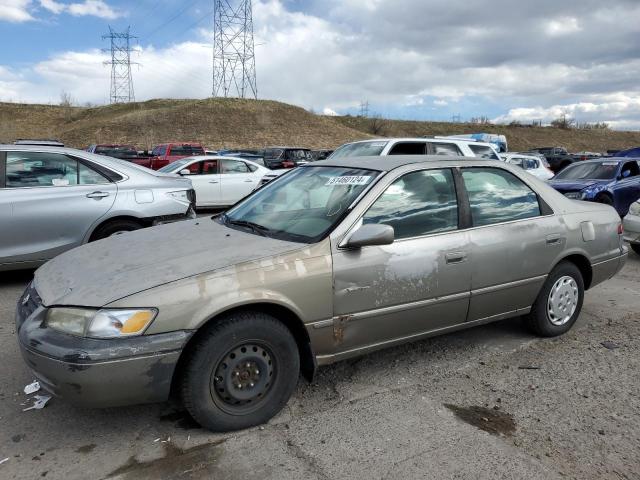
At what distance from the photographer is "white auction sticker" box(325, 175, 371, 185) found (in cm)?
365

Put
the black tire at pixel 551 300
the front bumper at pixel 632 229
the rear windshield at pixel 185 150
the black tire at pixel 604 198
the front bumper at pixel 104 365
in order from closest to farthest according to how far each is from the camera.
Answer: the front bumper at pixel 104 365 → the black tire at pixel 551 300 → the front bumper at pixel 632 229 → the black tire at pixel 604 198 → the rear windshield at pixel 185 150

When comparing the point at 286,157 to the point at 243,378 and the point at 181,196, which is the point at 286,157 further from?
the point at 243,378

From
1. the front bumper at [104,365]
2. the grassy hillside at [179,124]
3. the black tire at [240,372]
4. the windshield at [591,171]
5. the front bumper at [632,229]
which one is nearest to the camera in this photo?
the front bumper at [104,365]

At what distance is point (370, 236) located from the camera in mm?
3188

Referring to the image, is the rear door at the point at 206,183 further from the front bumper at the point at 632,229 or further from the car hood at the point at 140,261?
the car hood at the point at 140,261

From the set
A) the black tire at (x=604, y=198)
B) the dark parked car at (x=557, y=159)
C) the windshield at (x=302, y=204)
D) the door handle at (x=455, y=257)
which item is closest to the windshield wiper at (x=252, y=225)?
the windshield at (x=302, y=204)

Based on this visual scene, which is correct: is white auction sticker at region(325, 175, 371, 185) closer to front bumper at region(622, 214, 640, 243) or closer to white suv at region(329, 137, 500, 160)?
white suv at region(329, 137, 500, 160)

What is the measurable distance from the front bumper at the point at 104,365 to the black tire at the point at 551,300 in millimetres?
2962

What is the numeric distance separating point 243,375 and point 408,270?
126 cm

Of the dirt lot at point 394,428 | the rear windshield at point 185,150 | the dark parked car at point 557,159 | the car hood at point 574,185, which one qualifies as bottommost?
the dirt lot at point 394,428

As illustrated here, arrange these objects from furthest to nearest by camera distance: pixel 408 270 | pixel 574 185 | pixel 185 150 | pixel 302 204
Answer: pixel 185 150
pixel 574 185
pixel 302 204
pixel 408 270

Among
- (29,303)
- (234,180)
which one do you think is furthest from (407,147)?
(29,303)

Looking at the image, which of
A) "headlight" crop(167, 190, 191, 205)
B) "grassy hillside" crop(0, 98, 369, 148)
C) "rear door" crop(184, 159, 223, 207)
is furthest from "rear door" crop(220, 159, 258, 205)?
"grassy hillside" crop(0, 98, 369, 148)

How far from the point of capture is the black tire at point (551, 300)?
4.33 meters
